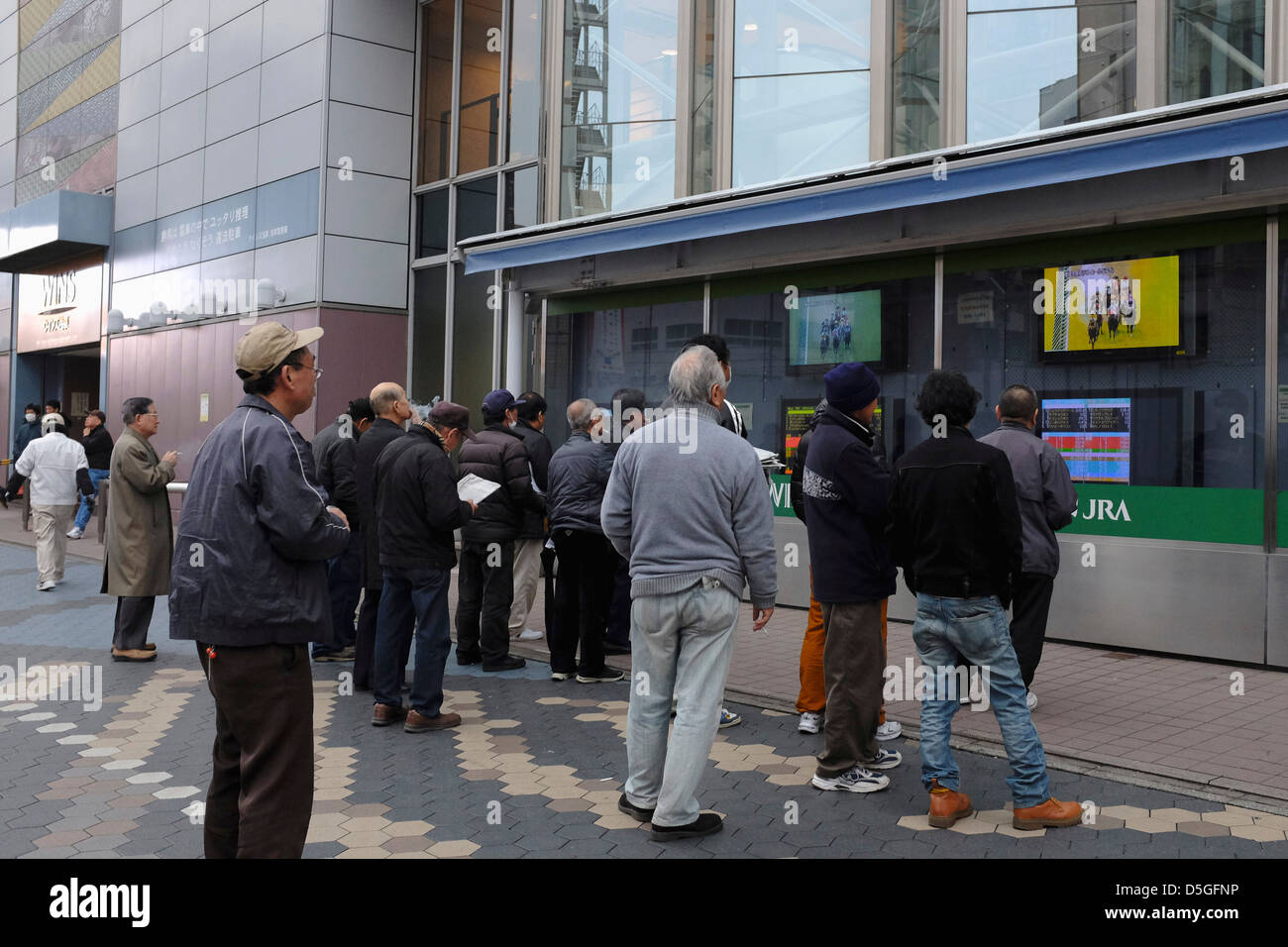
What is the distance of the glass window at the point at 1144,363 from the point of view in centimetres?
807

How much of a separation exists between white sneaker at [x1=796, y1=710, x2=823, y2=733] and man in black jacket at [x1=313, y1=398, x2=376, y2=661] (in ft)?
11.3

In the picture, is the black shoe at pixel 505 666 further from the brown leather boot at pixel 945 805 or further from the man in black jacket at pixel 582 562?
the brown leather boot at pixel 945 805

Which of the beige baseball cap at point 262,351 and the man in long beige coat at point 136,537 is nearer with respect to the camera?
the beige baseball cap at point 262,351

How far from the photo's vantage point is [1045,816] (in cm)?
446

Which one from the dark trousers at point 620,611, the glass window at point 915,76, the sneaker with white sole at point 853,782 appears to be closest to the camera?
the sneaker with white sole at point 853,782

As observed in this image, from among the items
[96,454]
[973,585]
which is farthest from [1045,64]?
[96,454]

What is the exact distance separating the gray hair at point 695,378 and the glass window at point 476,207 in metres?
10.9

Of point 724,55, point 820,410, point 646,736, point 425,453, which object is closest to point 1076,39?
point 724,55

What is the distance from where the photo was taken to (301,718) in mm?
3438

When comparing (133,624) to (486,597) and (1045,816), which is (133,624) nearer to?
(486,597)

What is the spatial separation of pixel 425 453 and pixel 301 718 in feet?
9.70

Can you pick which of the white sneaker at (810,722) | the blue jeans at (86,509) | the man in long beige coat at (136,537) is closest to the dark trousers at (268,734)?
the white sneaker at (810,722)

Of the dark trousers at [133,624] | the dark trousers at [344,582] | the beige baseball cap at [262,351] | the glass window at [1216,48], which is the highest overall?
the glass window at [1216,48]
